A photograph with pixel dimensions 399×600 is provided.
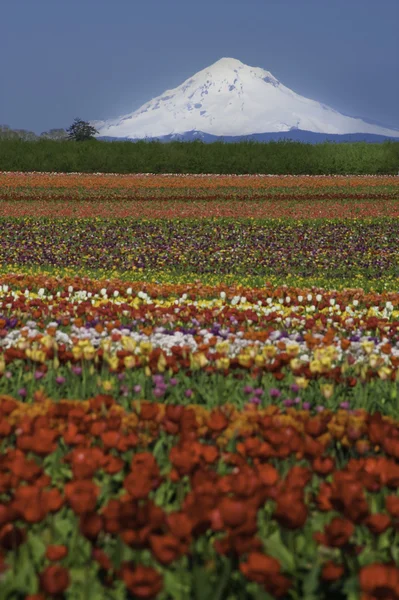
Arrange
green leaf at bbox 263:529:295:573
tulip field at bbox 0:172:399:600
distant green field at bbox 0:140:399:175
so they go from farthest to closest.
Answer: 1. distant green field at bbox 0:140:399:175
2. green leaf at bbox 263:529:295:573
3. tulip field at bbox 0:172:399:600

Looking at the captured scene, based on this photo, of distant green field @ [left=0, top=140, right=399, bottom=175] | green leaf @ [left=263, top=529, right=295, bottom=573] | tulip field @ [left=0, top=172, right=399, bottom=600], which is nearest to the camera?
tulip field @ [left=0, top=172, right=399, bottom=600]

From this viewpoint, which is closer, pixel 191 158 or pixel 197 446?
pixel 197 446

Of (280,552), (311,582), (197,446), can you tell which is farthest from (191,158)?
(311,582)

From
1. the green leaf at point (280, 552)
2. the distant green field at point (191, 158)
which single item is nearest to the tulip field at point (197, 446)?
the green leaf at point (280, 552)

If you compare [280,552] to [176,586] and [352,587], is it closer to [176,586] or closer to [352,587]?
[352,587]

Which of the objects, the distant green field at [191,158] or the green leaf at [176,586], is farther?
the distant green field at [191,158]

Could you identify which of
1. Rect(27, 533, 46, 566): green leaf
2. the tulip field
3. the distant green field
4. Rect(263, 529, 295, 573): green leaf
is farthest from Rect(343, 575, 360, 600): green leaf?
the distant green field

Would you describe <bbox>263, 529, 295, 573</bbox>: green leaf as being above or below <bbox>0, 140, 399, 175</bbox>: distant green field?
below

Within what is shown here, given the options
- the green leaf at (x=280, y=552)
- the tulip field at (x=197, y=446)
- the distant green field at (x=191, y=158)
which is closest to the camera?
the tulip field at (x=197, y=446)

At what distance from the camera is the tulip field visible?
2471 mm

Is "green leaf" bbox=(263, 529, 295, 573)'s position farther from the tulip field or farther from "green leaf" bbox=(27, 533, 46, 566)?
"green leaf" bbox=(27, 533, 46, 566)

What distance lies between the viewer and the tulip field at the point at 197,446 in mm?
2471

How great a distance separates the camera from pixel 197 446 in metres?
3.15

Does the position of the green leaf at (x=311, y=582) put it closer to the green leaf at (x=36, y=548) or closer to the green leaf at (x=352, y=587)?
the green leaf at (x=352, y=587)
